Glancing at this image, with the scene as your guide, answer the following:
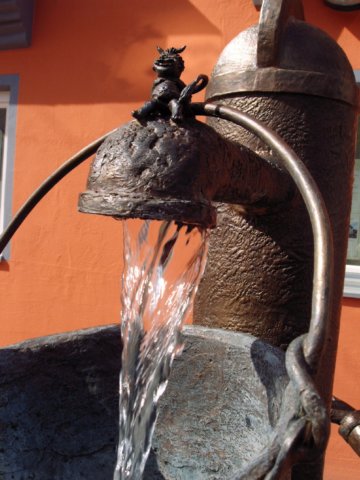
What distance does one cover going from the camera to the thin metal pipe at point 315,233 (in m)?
0.66

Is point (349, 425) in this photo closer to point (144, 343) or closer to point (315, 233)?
point (144, 343)

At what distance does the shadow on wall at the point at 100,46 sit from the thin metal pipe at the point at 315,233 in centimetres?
181

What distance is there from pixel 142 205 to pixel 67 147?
2.19 m

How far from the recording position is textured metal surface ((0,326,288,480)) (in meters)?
1.00

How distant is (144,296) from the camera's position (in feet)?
3.39

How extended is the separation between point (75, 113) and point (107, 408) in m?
1.88

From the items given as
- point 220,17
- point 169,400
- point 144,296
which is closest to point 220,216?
point 144,296

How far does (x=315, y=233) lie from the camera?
736mm

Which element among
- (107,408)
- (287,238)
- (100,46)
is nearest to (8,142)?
(100,46)

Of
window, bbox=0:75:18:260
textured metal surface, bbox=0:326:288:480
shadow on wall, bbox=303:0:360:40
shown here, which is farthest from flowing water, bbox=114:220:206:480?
window, bbox=0:75:18:260

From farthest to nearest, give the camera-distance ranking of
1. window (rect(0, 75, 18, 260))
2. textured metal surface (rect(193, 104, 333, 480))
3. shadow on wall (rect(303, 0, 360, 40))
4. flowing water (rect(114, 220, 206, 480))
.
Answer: window (rect(0, 75, 18, 260)), shadow on wall (rect(303, 0, 360, 40)), flowing water (rect(114, 220, 206, 480)), textured metal surface (rect(193, 104, 333, 480))

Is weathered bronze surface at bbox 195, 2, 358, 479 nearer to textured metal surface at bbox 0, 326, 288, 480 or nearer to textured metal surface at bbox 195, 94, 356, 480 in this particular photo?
textured metal surface at bbox 195, 94, 356, 480

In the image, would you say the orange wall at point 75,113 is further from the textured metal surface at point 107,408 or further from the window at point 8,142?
the textured metal surface at point 107,408

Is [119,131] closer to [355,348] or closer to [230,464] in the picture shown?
[230,464]
